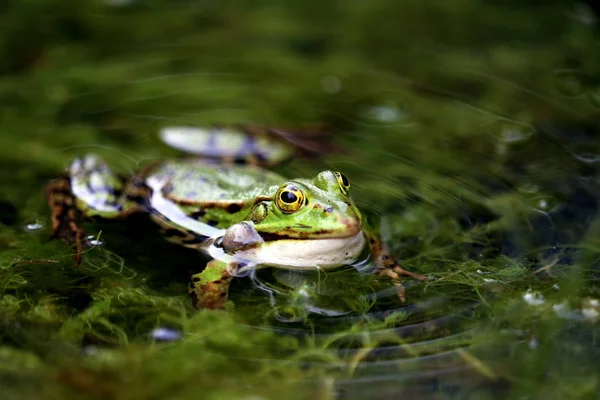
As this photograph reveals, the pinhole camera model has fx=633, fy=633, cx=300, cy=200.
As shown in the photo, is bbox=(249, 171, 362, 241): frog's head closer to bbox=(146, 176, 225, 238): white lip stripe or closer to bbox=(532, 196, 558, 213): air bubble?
bbox=(146, 176, 225, 238): white lip stripe

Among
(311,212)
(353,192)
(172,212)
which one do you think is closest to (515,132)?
(353,192)

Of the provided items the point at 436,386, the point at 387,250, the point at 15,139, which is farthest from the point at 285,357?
the point at 15,139

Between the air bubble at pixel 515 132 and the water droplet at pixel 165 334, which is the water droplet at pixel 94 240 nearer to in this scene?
the water droplet at pixel 165 334

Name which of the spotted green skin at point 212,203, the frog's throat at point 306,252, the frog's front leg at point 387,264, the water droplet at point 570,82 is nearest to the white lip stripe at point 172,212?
the spotted green skin at point 212,203

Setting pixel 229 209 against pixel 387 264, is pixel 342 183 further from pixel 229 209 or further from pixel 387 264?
pixel 229 209

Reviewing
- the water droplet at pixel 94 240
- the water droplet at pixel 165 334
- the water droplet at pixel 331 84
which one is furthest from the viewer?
the water droplet at pixel 331 84

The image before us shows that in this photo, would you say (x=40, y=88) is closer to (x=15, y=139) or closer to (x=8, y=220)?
(x=15, y=139)

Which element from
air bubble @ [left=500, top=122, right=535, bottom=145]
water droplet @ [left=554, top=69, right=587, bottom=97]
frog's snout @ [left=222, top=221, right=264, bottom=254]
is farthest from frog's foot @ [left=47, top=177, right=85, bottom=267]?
water droplet @ [left=554, top=69, right=587, bottom=97]
